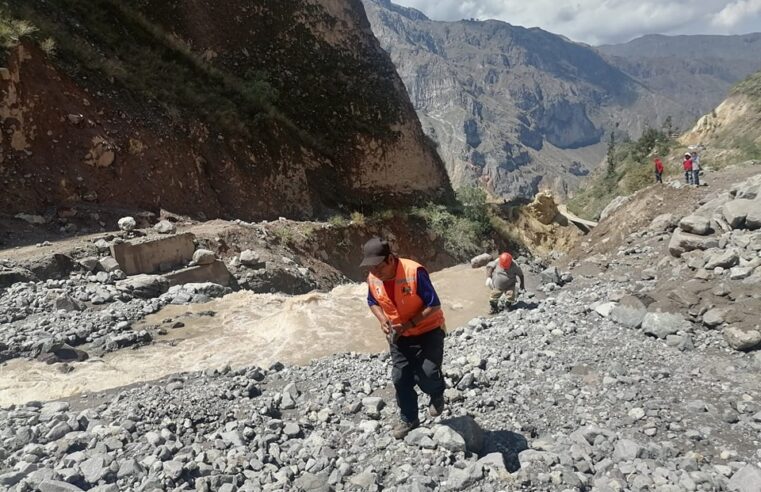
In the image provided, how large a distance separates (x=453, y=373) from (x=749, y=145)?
127ft

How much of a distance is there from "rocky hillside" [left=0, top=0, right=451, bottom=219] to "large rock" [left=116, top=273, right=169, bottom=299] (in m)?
3.05

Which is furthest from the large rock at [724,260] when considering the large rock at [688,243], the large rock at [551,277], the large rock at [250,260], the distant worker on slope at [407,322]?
the large rock at [250,260]

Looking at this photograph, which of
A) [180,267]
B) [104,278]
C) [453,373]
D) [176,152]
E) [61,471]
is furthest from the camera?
[176,152]

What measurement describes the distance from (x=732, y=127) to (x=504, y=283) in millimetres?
46659

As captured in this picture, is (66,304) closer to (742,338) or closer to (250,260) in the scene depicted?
(250,260)

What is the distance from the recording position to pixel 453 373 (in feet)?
16.6

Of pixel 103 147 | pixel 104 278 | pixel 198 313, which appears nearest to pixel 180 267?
pixel 104 278

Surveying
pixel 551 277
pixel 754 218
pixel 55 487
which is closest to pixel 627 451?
pixel 55 487

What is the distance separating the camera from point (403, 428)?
13.4ft

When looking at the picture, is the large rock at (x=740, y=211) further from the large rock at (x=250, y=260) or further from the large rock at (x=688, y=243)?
the large rock at (x=250, y=260)

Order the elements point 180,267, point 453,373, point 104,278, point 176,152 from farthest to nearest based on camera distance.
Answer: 1. point 176,152
2. point 180,267
3. point 104,278
4. point 453,373

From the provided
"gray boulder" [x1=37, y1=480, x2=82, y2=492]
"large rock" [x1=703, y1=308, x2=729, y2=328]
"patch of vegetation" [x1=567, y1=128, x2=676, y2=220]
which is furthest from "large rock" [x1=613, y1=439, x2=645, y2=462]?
"patch of vegetation" [x1=567, y1=128, x2=676, y2=220]

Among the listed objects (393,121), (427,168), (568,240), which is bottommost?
(568,240)

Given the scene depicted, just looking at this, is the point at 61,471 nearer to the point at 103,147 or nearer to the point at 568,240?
the point at 103,147
